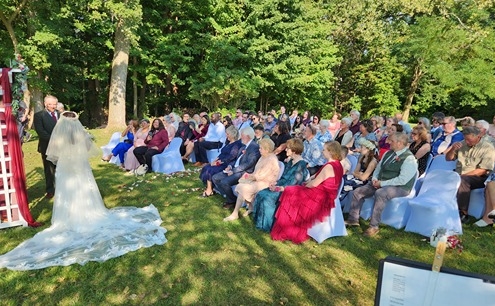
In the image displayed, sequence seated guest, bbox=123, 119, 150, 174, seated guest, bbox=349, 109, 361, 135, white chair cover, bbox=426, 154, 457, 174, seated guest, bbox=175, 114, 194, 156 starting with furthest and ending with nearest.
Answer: seated guest, bbox=175, 114, 194, 156 → seated guest, bbox=123, 119, 150, 174 → seated guest, bbox=349, 109, 361, 135 → white chair cover, bbox=426, 154, 457, 174

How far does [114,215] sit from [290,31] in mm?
16292

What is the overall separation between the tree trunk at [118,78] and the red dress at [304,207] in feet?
43.2

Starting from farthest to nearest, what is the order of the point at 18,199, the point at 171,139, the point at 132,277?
the point at 171,139
the point at 18,199
the point at 132,277

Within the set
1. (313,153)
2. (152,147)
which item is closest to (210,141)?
(152,147)

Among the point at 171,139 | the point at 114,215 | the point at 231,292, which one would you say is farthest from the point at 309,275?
the point at 171,139

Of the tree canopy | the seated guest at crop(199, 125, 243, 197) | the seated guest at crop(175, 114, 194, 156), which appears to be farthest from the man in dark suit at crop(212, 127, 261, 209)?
the tree canopy

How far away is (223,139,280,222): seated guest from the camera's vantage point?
518 centimetres

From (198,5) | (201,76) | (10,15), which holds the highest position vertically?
(198,5)

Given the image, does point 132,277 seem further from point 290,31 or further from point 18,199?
point 290,31

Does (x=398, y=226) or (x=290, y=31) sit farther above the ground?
(x=290, y=31)

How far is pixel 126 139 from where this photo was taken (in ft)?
30.7

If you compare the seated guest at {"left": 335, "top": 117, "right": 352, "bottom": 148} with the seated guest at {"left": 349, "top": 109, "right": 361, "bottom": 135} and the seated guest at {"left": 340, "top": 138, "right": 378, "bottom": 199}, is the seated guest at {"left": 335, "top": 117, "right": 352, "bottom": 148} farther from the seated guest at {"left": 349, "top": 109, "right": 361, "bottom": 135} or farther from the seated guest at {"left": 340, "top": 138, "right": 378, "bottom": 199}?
the seated guest at {"left": 340, "top": 138, "right": 378, "bottom": 199}

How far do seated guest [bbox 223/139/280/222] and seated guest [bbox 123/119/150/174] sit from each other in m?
4.11

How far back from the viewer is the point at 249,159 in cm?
599
